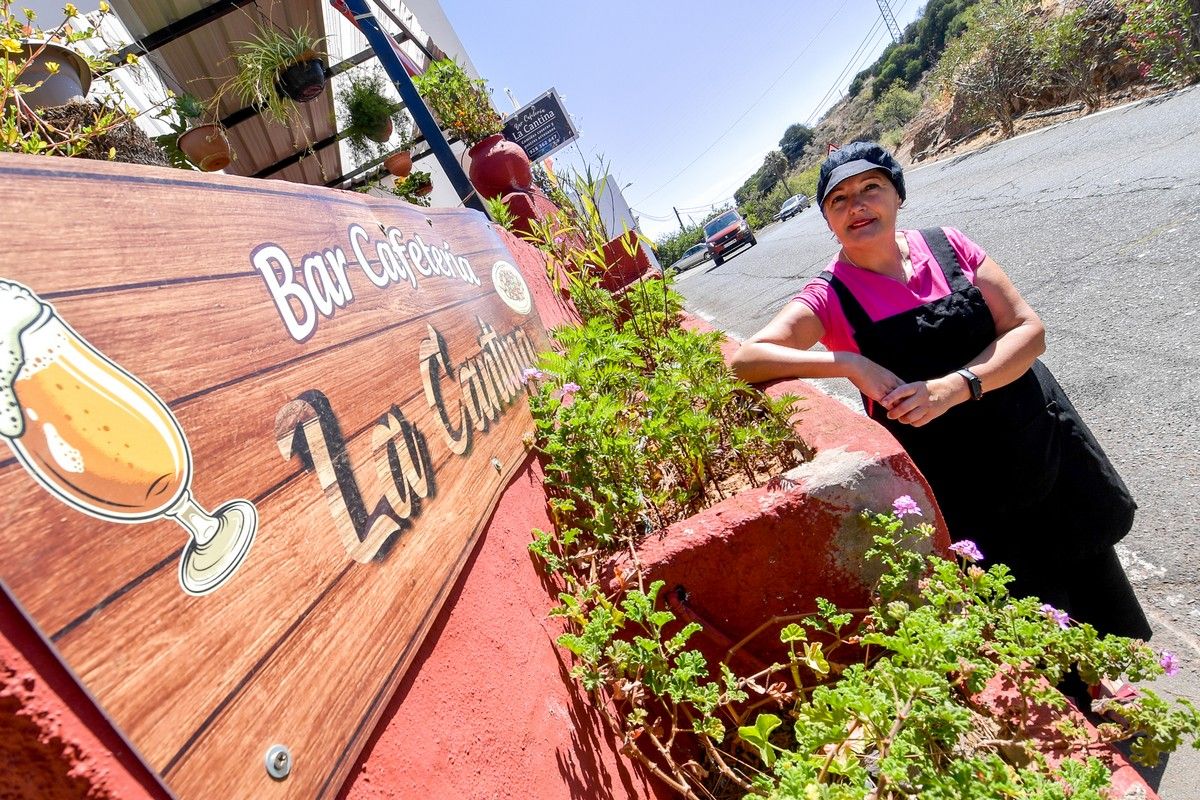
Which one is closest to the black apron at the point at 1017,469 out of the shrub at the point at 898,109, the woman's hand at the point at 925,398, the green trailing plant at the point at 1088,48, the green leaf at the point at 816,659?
the woman's hand at the point at 925,398

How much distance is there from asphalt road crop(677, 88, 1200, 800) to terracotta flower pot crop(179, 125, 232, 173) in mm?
4138

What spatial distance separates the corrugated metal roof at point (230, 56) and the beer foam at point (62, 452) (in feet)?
14.8

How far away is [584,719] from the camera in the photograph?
1.32 metres

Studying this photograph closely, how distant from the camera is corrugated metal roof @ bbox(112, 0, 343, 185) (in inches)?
152

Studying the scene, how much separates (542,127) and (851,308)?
741 cm

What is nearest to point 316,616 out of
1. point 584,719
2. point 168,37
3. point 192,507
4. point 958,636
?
point 192,507

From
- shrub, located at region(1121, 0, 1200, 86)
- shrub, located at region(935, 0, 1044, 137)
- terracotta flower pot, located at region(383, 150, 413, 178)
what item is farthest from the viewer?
shrub, located at region(935, 0, 1044, 137)

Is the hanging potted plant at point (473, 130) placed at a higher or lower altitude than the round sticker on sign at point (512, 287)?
higher

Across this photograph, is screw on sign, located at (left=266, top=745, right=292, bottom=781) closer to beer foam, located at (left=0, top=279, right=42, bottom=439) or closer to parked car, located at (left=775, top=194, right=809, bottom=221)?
beer foam, located at (left=0, top=279, right=42, bottom=439)

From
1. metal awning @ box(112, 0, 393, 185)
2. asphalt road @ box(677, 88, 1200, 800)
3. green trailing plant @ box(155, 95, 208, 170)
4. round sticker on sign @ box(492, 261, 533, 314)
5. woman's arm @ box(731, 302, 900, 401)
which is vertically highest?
metal awning @ box(112, 0, 393, 185)

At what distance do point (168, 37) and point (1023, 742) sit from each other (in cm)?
550

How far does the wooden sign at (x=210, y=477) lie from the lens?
60cm

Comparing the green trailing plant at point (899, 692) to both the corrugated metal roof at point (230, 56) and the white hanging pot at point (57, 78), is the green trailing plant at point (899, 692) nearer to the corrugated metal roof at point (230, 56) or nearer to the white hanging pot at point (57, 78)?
the white hanging pot at point (57, 78)

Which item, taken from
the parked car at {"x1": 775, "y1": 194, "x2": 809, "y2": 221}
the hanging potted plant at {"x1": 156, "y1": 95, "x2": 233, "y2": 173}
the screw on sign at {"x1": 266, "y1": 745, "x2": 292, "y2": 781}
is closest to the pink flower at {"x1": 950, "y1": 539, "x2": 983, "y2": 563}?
the screw on sign at {"x1": 266, "y1": 745, "x2": 292, "y2": 781}
